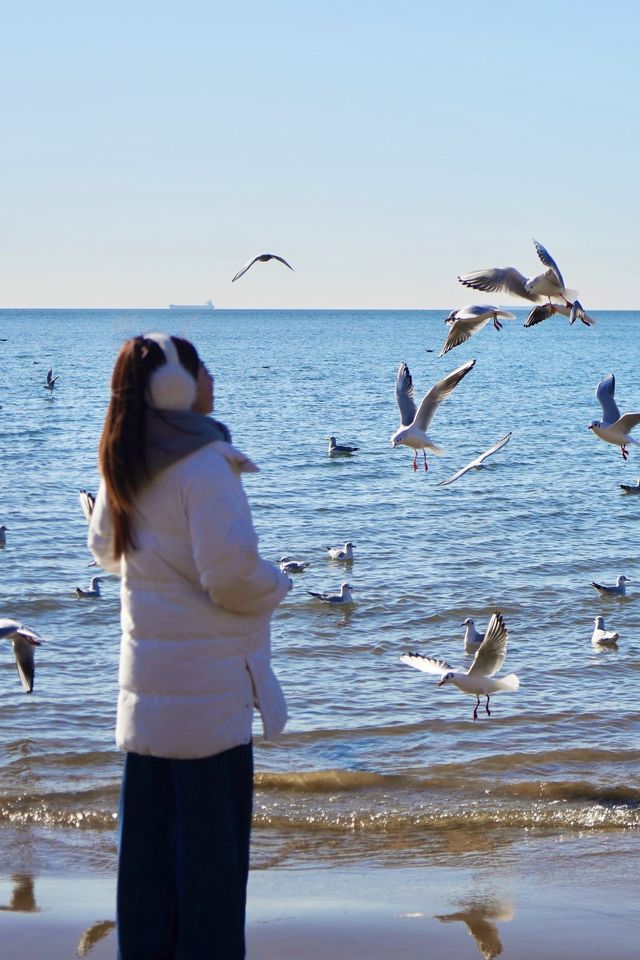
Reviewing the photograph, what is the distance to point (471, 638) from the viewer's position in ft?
38.0

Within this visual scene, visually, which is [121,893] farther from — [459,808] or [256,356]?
[256,356]

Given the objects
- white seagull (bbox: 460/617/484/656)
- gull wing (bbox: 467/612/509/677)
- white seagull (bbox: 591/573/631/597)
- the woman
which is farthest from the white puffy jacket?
white seagull (bbox: 591/573/631/597)

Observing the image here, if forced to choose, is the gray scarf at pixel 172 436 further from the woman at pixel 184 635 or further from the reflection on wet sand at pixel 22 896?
the reflection on wet sand at pixel 22 896

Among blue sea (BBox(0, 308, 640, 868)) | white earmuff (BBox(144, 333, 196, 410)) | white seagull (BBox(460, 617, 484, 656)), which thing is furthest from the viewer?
white seagull (BBox(460, 617, 484, 656))

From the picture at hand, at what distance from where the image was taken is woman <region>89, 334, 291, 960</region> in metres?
3.44

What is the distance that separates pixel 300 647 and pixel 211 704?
8.24m

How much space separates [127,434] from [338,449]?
2315cm

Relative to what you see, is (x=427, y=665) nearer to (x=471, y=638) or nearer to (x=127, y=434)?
(x=471, y=638)

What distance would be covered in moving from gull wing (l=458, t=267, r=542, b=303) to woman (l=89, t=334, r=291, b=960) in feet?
17.2

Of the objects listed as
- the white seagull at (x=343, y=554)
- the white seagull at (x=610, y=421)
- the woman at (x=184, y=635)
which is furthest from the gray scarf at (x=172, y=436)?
the white seagull at (x=343, y=554)

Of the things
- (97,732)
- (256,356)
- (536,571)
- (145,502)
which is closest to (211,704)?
(145,502)

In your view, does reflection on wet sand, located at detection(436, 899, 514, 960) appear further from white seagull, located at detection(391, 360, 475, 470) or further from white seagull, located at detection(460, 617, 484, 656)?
white seagull, located at detection(460, 617, 484, 656)

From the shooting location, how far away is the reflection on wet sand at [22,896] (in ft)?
18.0

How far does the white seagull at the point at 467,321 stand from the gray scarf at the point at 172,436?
5237 millimetres
